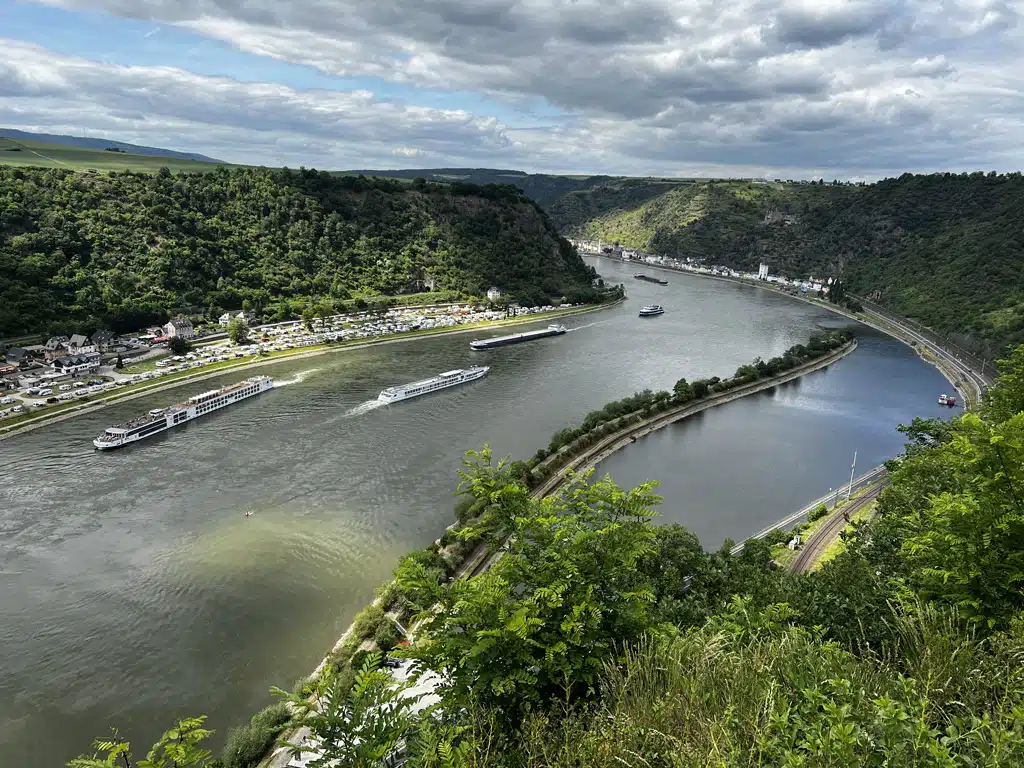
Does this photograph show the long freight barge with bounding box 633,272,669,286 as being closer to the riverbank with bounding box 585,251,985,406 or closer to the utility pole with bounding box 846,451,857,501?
the riverbank with bounding box 585,251,985,406

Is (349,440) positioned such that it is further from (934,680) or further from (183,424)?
(934,680)

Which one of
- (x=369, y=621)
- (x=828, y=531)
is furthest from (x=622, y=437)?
(x=369, y=621)

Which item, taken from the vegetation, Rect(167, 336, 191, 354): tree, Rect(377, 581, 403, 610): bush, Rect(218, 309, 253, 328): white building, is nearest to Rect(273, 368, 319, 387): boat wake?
Rect(167, 336, 191, 354): tree

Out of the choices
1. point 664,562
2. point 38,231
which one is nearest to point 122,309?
point 38,231

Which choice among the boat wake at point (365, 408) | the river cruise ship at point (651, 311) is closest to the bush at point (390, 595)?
the boat wake at point (365, 408)

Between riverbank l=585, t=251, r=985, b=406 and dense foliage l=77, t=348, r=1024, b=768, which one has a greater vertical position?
dense foliage l=77, t=348, r=1024, b=768

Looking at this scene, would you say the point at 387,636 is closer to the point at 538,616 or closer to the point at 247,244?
the point at 538,616
